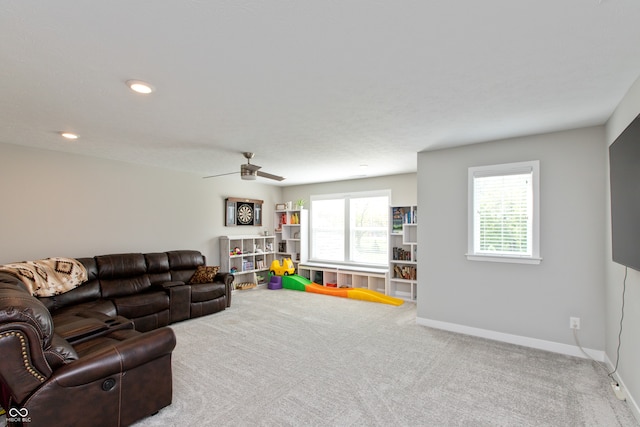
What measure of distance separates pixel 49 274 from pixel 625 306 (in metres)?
5.91

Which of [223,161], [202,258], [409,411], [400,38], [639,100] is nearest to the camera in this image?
[400,38]

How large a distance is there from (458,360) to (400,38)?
10.0 feet

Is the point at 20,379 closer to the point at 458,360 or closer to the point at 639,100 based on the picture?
the point at 458,360

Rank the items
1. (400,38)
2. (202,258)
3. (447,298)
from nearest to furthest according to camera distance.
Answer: (400,38), (447,298), (202,258)

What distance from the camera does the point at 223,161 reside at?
491 centimetres

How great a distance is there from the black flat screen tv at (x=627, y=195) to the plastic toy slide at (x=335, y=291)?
11.4 ft

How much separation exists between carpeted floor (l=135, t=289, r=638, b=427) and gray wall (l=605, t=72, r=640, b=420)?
0.68 feet

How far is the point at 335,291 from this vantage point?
6.12 meters

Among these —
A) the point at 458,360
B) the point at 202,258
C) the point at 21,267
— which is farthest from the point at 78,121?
the point at 458,360

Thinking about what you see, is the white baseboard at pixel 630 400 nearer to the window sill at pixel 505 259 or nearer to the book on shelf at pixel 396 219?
the window sill at pixel 505 259

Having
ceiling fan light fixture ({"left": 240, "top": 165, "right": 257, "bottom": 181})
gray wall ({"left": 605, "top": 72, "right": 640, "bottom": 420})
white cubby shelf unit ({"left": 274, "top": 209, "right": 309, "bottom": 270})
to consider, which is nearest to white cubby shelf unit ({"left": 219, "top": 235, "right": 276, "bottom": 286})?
white cubby shelf unit ({"left": 274, "top": 209, "right": 309, "bottom": 270})

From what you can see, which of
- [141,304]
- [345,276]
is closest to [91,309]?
[141,304]

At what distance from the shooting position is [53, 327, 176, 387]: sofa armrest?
1.88 m

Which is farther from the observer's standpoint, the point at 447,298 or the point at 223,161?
the point at 223,161
